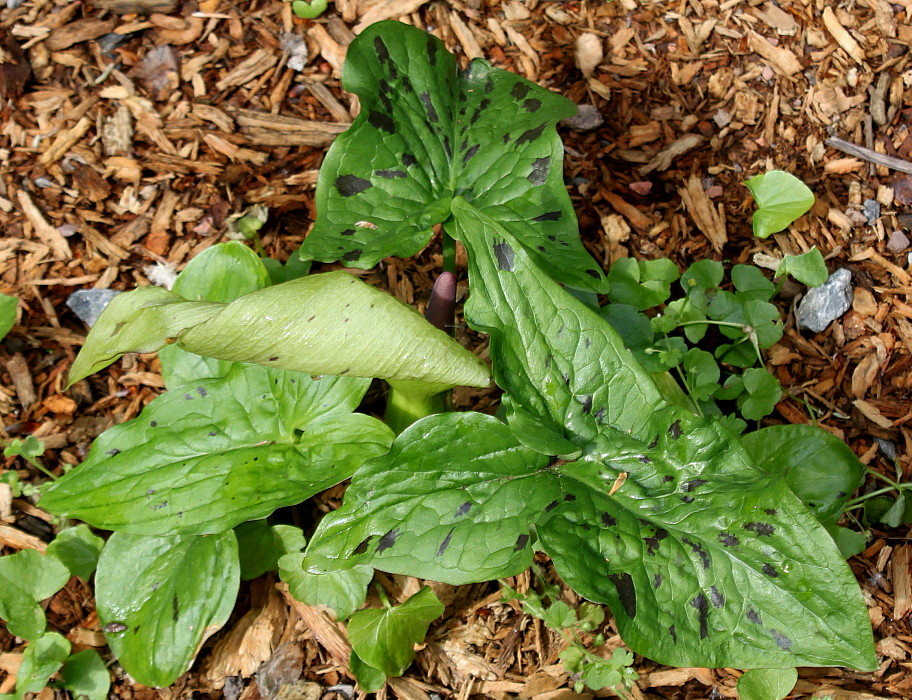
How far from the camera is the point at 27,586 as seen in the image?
1691mm

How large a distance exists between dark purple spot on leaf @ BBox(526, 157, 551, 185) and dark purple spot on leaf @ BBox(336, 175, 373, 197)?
38 centimetres

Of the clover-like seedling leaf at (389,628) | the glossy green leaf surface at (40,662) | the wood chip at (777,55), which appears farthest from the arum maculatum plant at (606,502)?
the wood chip at (777,55)

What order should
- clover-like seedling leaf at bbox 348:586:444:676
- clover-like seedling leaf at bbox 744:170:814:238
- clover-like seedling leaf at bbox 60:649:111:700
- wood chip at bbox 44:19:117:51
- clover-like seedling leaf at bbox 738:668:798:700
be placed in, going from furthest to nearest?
1. wood chip at bbox 44:19:117:51
2. clover-like seedling leaf at bbox 744:170:814:238
3. clover-like seedling leaf at bbox 60:649:111:700
4. clover-like seedling leaf at bbox 348:586:444:676
5. clover-like seedling leaf at bbox 738:668:798:700

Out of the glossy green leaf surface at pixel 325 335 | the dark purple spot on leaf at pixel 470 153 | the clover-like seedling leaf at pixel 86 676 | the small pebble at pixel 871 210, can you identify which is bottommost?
the clover-like seedling leaf at pixel 86 676

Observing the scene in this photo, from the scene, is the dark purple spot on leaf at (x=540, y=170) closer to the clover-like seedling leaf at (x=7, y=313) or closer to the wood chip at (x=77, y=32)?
the clover-like seedling leaf at (x=7, y=313)

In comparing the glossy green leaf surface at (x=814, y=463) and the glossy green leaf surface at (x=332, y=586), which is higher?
the glossy green leaf surface at (x=814, y=463)

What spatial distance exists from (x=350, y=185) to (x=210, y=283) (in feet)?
1.27

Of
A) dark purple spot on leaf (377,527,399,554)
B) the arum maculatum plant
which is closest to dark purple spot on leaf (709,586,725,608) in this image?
the arum maculatum plant

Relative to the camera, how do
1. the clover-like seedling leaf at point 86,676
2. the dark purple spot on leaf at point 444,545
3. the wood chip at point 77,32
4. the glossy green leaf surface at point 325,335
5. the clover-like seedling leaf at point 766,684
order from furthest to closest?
the wood chip at point 77,32 < the clover-like seedling leaf at point 86,676 < the clover-like seedling leaf at point 766,684 < the dark purple spot on leaf at point 444,545 < the glossy green leaf surface at point 325,335

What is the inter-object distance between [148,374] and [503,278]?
1.11 meters

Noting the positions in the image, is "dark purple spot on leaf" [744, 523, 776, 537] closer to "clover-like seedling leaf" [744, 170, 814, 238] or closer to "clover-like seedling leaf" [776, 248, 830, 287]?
"clover-like seedling leaf" [776, 248, 830, 287]

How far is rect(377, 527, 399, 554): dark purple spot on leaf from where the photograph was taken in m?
1.30

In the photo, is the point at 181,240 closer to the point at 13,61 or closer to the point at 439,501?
the point at 13,61

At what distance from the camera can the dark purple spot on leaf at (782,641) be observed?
1229 mm
